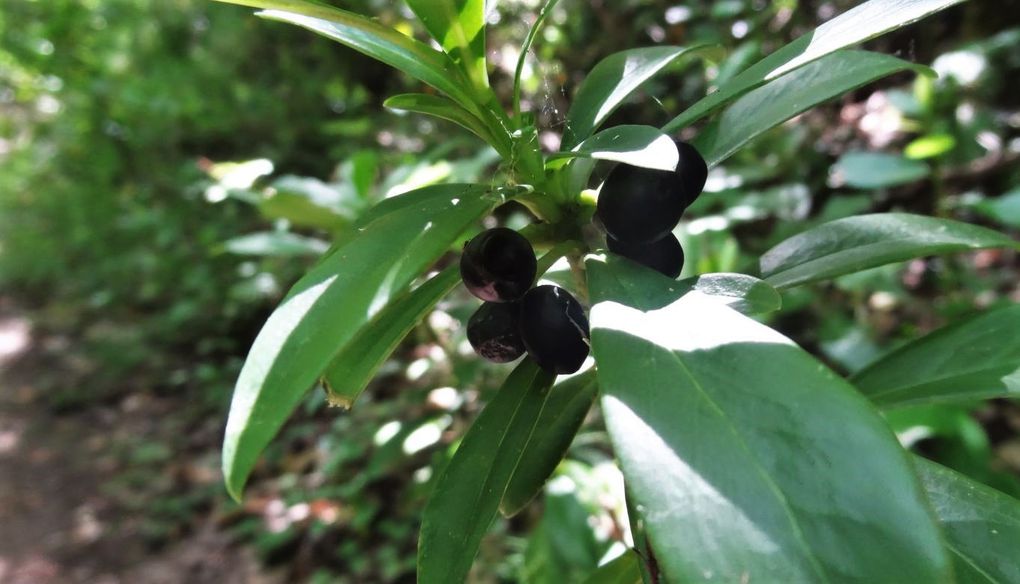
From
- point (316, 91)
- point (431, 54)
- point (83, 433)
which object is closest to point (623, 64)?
point (431, 54)

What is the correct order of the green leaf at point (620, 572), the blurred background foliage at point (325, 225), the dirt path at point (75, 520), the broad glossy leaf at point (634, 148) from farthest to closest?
1. the dirt path at point (75, 520)
2. the blurred background foliage at point (325, 225)
3. the green leaf at point (620, 572)
4. the broad glossy leaf at point (634, 148)

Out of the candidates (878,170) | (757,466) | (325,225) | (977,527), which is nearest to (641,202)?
(757,466)

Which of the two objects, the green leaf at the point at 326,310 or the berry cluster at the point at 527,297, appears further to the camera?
the berry cluster at the point at 527,297

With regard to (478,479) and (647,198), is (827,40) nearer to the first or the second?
(647,198)

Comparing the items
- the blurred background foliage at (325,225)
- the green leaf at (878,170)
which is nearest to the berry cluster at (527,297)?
the blurred background foliage at (325,225)

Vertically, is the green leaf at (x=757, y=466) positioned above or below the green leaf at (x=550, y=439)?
above

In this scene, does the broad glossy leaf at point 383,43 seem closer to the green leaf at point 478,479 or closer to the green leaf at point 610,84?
the green leaf at point 610,84

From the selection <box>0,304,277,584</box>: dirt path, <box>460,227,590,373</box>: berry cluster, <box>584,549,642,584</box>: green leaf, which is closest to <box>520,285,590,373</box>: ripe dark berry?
<box>460,227,590,373</box>: berry cluster
